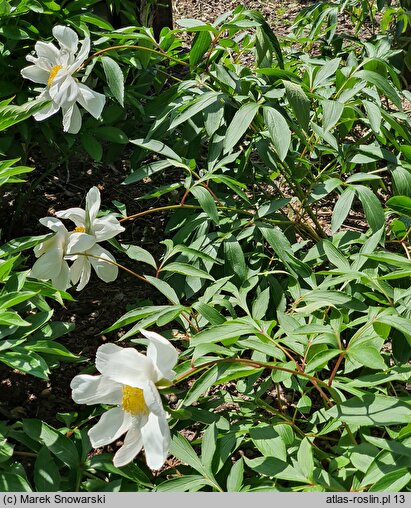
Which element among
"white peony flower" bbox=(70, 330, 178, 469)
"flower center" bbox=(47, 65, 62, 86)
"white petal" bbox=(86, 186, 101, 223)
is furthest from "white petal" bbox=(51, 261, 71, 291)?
Answer: "flower center" bbox=(47, 65, 62, 86)

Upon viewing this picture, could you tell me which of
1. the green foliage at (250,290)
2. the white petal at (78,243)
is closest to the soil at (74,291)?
the green foliage at (250,290)

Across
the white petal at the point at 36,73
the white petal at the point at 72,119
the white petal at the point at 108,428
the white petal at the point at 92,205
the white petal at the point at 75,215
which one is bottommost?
the white petal at the point at 108,428

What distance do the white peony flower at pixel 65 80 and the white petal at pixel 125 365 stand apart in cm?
81

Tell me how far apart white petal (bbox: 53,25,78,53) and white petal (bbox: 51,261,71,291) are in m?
0.64

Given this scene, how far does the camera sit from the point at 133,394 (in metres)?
1.37

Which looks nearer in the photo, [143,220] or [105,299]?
[105,299]

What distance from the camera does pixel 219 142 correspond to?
218 centimetres

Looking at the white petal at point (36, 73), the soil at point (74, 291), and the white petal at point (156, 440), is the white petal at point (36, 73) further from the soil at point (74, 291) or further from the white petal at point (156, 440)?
the white petal at point (156, 440)

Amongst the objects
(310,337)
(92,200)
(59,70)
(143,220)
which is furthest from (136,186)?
(310,337)

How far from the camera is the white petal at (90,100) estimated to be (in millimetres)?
1941

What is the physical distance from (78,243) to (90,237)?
3 cm

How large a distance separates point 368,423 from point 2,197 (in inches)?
68.1
